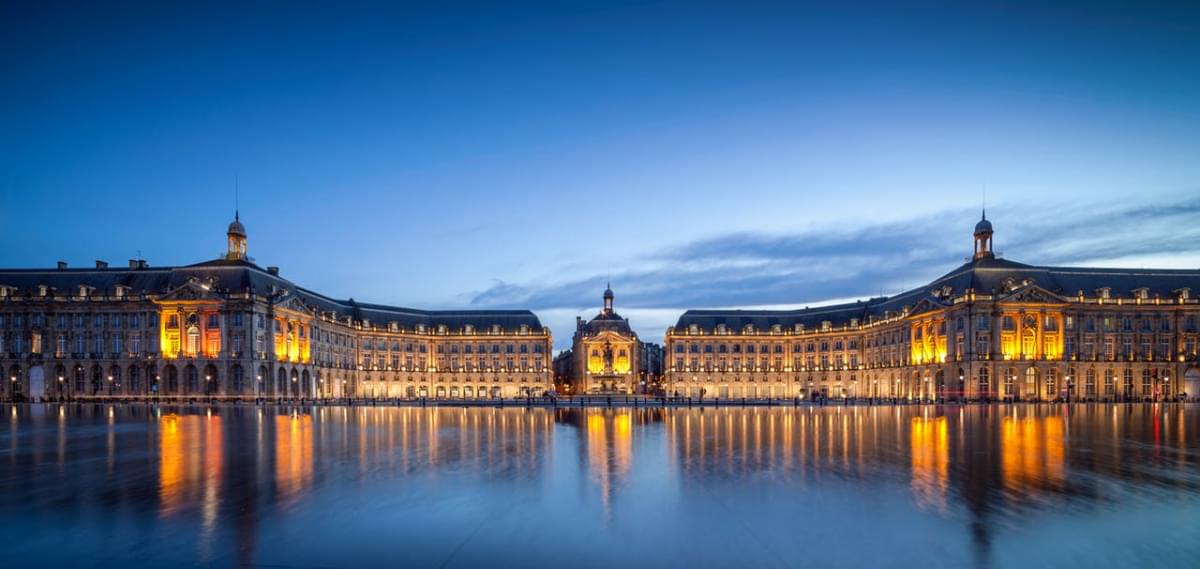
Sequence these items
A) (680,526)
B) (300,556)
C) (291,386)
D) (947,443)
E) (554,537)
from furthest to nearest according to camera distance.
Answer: (291,386) → (947,443) → (680,526) → (554,537) → (300,556)

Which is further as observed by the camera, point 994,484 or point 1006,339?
point 1006,339

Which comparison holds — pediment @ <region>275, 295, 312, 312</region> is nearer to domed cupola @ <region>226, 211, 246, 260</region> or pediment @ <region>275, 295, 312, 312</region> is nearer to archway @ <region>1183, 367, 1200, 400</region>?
domed cupola @ <region>226, 211, 246, 260</region>

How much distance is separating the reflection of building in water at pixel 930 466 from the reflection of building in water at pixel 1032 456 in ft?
5.64

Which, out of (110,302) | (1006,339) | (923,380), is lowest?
(923,380)

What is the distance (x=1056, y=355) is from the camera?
93.7 m

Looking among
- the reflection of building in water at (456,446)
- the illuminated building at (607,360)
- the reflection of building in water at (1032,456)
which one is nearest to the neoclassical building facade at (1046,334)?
the illuminated building at (607,360)

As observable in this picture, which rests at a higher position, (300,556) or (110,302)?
(110,302)

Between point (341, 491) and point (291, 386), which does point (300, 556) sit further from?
point (291, 386)

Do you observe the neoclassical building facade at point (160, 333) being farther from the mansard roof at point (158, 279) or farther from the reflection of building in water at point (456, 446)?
the reflection of building in water at point (456, 446)

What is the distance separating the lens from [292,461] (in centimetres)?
2362

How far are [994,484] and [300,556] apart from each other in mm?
17125

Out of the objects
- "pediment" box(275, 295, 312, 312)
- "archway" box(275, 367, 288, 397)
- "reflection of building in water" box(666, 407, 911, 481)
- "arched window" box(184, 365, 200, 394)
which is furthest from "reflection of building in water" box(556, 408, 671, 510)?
"arched window" box(184, 365, 200, 394)

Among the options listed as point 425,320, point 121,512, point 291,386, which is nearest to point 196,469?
point 121,512

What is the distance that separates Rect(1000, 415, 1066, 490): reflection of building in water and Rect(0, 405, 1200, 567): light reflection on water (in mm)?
168
